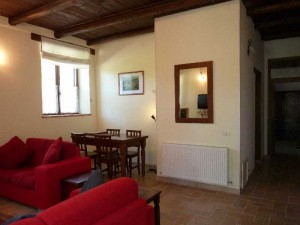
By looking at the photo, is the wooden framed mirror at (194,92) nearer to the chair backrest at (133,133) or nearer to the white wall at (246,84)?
the white wall at (246,84)

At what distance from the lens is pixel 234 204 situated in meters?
3.28

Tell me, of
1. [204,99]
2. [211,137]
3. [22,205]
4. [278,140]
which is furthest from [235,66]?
[278,140]

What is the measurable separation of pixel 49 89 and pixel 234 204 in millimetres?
4396

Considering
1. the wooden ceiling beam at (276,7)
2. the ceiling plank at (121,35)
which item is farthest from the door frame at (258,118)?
the ceiling plank at (121,35)

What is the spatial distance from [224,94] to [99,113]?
357 cm

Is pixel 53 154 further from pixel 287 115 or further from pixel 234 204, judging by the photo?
pixel 287 115

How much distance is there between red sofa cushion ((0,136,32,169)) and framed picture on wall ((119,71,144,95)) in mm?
2630

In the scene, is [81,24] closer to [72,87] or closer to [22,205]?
[72,87]

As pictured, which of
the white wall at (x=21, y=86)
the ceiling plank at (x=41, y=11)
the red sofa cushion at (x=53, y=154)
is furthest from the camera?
the white wall at (x=21, y=86)

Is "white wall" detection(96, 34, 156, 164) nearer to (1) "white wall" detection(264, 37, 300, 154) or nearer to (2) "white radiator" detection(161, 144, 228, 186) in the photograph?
(2) "white radiator" detection(161, 144, 228, 186)

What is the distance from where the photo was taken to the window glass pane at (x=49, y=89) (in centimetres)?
515

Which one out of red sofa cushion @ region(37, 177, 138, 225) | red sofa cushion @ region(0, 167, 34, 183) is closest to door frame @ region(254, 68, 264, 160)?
red sofa cushion @ region(37, 177, 138, 225)

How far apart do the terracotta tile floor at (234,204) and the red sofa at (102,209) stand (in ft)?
4.54

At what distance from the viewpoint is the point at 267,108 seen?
6051mm
